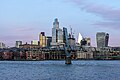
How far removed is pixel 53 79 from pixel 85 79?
8063 millimetres

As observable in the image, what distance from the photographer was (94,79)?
10288 centimetres

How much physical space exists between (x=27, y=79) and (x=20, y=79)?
195cm

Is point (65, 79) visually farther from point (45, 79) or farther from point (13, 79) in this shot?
point (13, 79)

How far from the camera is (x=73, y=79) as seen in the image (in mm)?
104250

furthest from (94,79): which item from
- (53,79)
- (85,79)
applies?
(53,79)

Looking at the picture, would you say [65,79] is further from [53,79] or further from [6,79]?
[6,79]

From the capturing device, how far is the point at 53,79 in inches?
3999

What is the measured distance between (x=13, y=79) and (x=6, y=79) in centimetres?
162

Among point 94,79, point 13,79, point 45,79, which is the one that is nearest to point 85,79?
point 94,79

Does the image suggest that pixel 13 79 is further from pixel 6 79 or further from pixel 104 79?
pixel 104 79

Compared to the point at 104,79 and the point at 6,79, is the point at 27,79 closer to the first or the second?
the point at 6,79

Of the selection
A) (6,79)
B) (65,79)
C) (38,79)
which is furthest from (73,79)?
(6,79)

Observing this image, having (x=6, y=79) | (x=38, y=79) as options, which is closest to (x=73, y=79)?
(x=38, y=79)

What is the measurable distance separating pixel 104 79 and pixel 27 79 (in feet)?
60.1
